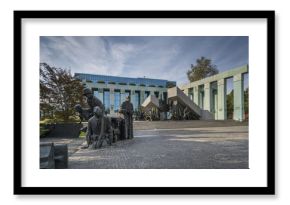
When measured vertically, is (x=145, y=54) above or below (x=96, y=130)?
above

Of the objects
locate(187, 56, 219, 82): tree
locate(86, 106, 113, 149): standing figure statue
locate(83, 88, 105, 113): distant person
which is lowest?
locate(86, 106, 113, 149): standing figure statue

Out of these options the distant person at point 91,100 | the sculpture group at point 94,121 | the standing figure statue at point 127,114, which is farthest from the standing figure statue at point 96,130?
the standing figure statue at point 127,114

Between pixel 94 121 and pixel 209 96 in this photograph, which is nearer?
pixel 94 121

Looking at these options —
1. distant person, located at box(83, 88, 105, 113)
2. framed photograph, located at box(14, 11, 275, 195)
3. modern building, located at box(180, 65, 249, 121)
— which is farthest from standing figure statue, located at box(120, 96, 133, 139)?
framed photograph, located at box(14, 11, 275, 195)

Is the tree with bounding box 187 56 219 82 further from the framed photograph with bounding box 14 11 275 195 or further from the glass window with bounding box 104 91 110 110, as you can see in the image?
the glass window with bounding box 104 91 110 110

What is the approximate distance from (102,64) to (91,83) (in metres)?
1.16

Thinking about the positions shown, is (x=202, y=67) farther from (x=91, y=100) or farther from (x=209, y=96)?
(x=209, y=96)

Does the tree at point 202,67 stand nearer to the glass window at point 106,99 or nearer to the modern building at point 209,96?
the modern building at point 209,96

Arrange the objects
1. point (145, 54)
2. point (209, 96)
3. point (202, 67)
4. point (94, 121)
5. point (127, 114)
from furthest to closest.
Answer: point (209, 96)
point (127, 114)
point (202, 67)
point (94, 121)
point (145, 54)

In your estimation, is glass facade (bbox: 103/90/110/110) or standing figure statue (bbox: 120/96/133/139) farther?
standing figure statue (bbox: 120/96/133/139)

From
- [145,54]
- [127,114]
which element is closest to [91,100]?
[127,114]

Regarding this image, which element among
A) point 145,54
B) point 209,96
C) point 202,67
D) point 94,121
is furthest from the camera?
point 209,96
